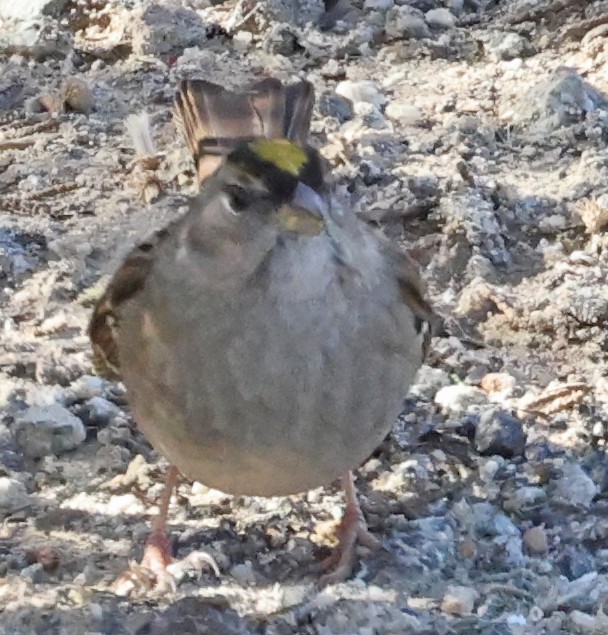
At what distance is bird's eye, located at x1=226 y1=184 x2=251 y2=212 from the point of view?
2520 millimetres

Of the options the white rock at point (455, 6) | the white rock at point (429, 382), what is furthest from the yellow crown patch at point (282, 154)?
the white rock at point (455, 6)

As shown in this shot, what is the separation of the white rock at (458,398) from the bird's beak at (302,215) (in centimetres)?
130

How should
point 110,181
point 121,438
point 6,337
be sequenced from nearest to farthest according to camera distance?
1. point 121,438
2. point 6,337
3. point 110,181

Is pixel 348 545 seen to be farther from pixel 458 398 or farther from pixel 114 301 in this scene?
pixel 114 301

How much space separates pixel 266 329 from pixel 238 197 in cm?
25

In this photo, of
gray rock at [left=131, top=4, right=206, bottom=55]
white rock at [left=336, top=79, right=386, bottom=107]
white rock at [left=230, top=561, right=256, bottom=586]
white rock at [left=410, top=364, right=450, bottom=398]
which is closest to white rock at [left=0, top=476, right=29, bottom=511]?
white rock at [left=230, top=561, right=256, bottom=586]

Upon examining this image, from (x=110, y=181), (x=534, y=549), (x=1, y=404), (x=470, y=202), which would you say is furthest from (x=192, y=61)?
(x=534, y=549)

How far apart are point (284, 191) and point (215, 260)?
27cm

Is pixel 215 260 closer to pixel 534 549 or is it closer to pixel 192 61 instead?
pixel 534 549

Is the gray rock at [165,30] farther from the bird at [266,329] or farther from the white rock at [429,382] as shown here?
the bird at [266,329]

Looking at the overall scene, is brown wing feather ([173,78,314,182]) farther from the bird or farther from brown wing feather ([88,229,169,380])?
the bird

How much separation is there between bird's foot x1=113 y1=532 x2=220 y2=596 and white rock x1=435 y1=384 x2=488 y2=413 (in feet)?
2.65

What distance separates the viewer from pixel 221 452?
2.80 metres

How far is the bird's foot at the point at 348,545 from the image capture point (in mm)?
3160
